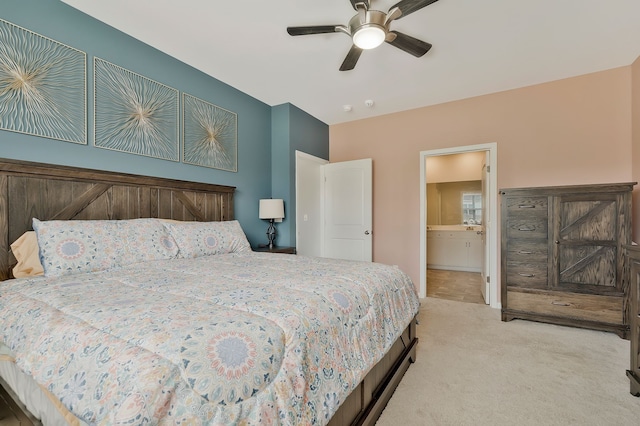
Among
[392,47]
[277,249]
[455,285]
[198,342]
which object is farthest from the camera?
[455,285]

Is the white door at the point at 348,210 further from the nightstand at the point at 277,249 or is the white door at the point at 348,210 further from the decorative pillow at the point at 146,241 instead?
the decorative pillow at the point at 146,241

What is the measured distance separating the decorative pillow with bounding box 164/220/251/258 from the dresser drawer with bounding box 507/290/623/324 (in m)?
2.91

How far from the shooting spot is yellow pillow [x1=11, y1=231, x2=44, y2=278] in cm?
170

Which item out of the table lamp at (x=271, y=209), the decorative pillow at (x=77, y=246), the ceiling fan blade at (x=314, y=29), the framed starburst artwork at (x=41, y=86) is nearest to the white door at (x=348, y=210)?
the table lamp at (x=271, y=209)

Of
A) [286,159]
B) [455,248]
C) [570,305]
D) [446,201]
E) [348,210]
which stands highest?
[286,159]

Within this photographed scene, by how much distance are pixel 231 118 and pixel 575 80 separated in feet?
12.9

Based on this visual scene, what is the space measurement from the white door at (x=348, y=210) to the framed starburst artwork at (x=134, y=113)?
2.37m

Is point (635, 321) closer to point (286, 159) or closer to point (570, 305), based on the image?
point (570, 305)

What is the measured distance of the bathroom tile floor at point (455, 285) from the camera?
3891mm

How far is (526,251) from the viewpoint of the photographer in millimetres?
2938

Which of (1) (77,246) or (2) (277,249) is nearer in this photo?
(1) (77,246)

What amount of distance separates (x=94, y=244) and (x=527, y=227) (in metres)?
3.80

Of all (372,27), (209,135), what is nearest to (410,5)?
(372,27)

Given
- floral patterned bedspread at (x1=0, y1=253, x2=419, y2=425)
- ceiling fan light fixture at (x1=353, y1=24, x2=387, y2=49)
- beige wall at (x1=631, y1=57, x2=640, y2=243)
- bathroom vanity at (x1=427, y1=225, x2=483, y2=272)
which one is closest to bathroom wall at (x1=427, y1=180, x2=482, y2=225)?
bathroom vanity at (x1=427, y1=225, x2=483, y2=272)
